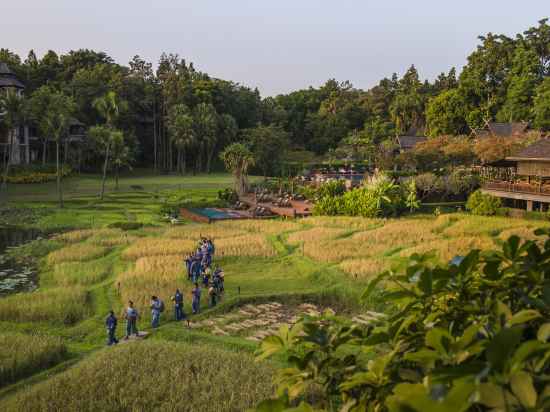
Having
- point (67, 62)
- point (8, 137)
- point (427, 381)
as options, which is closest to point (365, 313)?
point (427, 381)

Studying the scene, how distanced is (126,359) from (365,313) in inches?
312

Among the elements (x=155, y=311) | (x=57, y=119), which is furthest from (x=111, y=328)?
(x=57, y=119)

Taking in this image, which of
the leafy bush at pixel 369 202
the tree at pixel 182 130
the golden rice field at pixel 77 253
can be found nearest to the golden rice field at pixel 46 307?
the golden rice field at pixel 77 253

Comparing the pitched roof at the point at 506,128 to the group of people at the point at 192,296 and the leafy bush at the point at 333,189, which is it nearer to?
the leafy bush at the point at 333,189

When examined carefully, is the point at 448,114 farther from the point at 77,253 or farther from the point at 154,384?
the point at 154,384

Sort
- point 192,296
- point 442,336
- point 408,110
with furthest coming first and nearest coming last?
point 408,110 < point 192,296 < point 442,336

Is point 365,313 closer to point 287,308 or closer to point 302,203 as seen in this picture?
point 287,308

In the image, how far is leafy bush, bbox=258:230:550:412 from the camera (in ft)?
6.34

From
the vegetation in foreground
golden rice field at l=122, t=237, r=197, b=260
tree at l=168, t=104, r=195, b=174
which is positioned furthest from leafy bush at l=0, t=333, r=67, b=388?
tree at l=168, t=104, r=195, b=174

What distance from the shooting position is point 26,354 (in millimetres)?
13203

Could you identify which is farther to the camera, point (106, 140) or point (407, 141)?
point (407, 141)

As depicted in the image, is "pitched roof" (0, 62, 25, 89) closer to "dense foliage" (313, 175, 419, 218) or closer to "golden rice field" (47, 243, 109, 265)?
"golden rice field" (47, 243, 109, 265)

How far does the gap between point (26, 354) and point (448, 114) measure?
56312mm

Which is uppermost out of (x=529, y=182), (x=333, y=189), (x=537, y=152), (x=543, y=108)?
(x=543, y=108)
